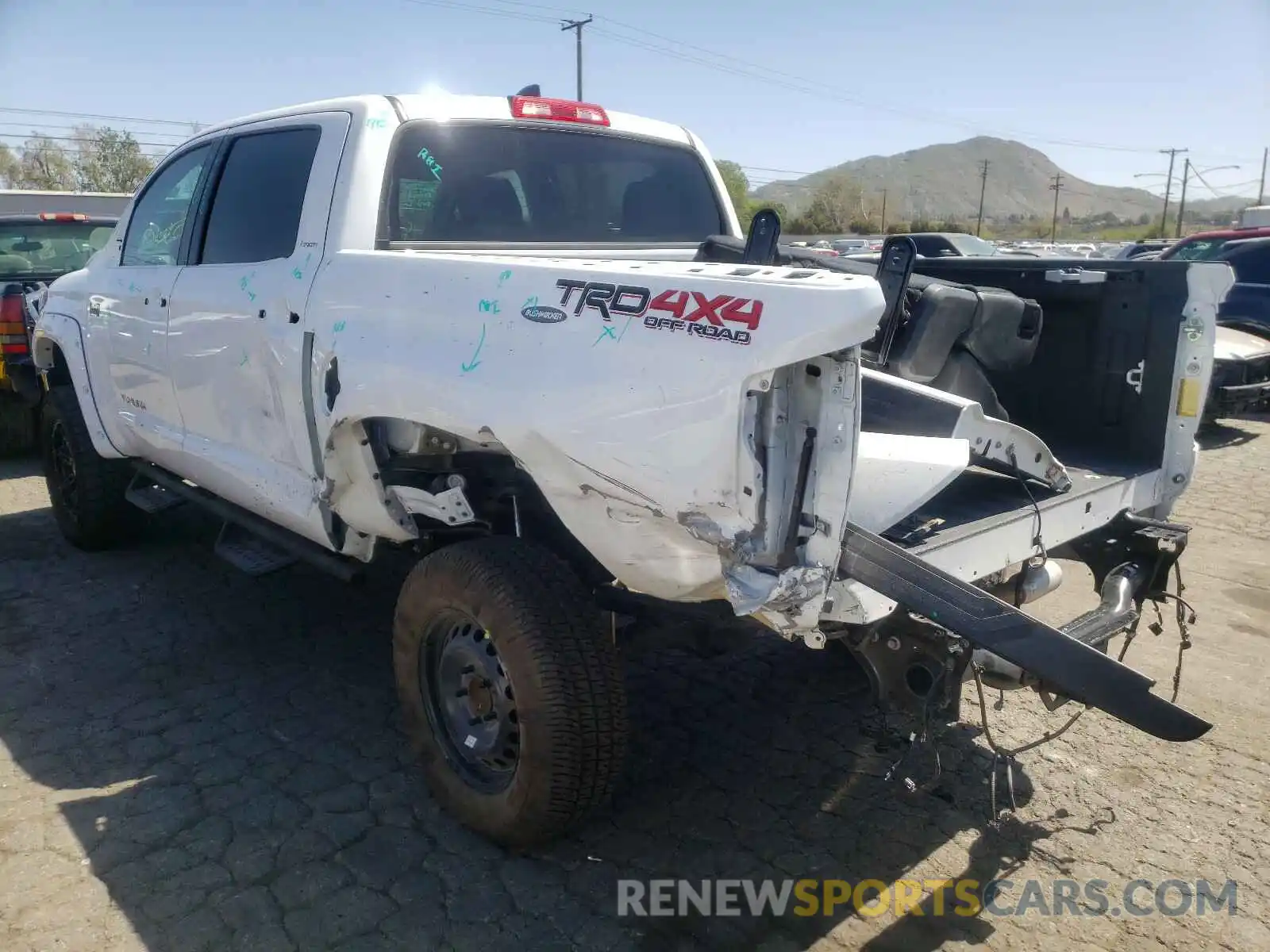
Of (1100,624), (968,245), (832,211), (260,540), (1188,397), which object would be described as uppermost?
(832,211)

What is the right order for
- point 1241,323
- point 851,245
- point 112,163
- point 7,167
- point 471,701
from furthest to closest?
point 7,167 < point 112,163 < point 851,245 < point 1241,323 < point 471,701

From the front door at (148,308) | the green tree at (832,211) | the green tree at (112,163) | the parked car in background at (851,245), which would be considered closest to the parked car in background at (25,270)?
the front door at (148,308)

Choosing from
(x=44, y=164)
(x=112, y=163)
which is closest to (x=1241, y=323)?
(x=112, y=163)

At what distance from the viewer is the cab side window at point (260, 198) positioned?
11.8ft

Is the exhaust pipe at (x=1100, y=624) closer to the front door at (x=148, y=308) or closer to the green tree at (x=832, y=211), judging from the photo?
the front door at (x=148, y=308)

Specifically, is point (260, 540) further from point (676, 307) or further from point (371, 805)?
point (676, 307)

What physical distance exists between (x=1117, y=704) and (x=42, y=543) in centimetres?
609

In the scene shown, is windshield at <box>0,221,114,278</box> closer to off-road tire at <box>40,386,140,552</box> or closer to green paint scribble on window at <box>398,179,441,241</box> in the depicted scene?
off-road tire at <box>40,386,140,552</box>

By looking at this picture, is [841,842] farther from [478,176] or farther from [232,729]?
[478,176]

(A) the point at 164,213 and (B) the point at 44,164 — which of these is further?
(B) the point at 44,164

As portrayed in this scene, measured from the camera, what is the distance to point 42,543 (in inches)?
237

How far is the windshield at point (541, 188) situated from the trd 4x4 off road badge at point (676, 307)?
4.08 feet

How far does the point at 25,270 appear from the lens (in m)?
7.95

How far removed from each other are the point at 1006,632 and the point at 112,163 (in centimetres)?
5368
